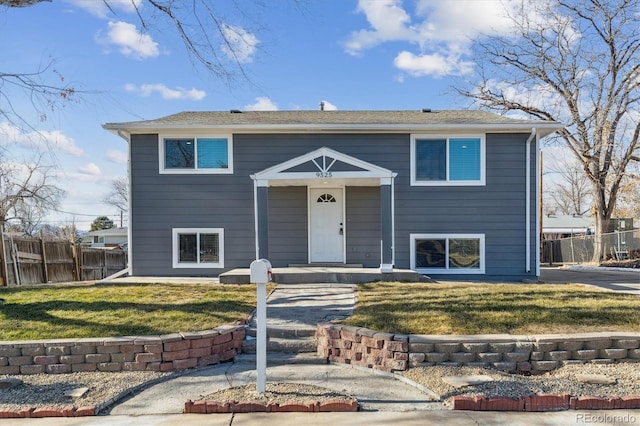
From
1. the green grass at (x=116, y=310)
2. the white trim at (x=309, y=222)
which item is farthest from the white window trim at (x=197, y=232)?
the green grass at (x=116, y=310)

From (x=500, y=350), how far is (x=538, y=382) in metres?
0.50

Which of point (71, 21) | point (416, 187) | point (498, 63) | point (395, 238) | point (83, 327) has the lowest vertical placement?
point (83, 327)

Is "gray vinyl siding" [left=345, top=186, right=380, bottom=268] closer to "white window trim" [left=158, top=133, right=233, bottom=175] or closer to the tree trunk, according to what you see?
"white window trim" [left=158, top=133, right=233, bottom=175]

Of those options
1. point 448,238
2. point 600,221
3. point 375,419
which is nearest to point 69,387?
point 375,419

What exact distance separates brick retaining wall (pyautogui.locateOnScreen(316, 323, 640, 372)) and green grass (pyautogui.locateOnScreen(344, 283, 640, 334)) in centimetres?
25

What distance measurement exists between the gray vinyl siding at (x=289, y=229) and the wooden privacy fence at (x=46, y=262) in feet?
20.1

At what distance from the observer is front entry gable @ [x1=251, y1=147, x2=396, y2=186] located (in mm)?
9430

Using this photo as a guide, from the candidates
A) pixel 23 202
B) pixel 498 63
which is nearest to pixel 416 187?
pixel 498 63

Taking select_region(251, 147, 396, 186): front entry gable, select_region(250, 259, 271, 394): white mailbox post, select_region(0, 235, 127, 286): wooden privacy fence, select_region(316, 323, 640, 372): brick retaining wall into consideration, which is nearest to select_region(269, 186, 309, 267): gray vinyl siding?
select_region(251, 147, 396, 186): front entry gable

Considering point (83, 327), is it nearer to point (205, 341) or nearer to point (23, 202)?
point (205, 341)

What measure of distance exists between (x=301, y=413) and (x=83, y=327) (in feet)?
10.2

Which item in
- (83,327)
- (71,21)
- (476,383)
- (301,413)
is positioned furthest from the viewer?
(71,21)

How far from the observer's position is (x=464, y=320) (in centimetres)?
516

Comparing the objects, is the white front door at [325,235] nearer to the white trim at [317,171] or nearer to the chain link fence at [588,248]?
the white trim at [317,171]
